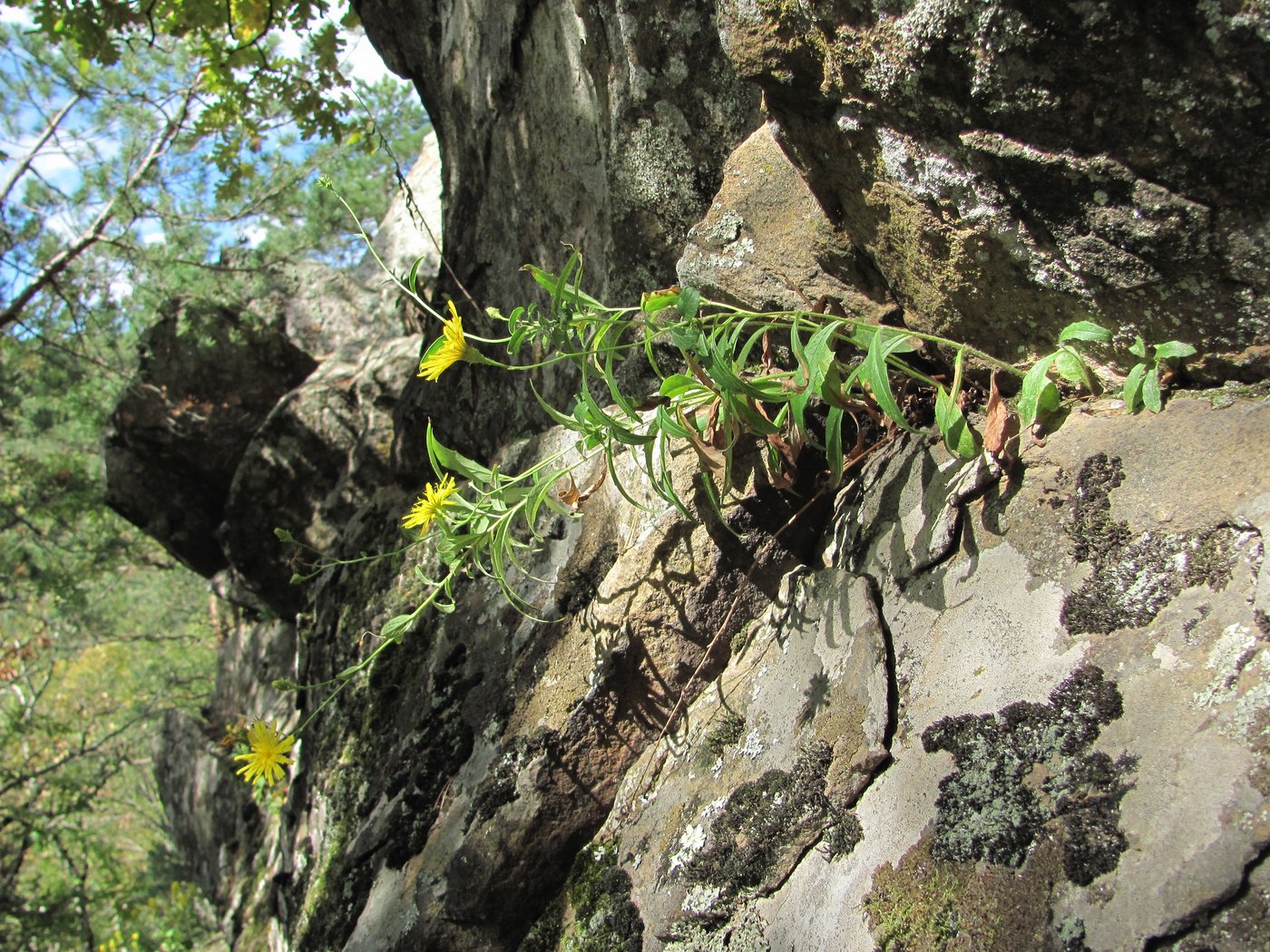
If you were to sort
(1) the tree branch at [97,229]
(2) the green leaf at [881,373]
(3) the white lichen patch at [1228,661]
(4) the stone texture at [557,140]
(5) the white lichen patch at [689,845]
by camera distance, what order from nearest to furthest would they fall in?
1. (3) the white lichen patch at [1228,661]
2. (2) the green leaf at [881,373]
3. (5) the white lichen patch at [689,845]
4. (4) the stone texture at [557,140]
5. (1) the tree branch at [97,229]

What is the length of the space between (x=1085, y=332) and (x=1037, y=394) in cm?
16

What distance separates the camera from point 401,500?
4020mm

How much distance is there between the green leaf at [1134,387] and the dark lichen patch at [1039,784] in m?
0.58

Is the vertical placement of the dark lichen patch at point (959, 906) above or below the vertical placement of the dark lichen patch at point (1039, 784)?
below

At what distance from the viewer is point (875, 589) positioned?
227 centimetres

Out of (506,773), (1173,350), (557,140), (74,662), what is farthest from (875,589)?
(74,662)

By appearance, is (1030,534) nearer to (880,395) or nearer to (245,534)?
(880,395)

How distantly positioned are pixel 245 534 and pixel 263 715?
1269mm

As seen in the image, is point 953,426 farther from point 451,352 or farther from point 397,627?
point 397,627

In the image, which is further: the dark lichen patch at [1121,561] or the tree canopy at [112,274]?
the tree canopy at [112,274]

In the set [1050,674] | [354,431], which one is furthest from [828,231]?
[354,431]

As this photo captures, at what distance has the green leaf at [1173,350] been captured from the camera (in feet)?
6.10

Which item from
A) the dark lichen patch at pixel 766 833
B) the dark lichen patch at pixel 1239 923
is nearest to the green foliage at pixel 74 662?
the dark lichen patch at pixel 766 833

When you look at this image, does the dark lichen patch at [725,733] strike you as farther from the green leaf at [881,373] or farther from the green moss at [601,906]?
the green leaf at [881,373]
